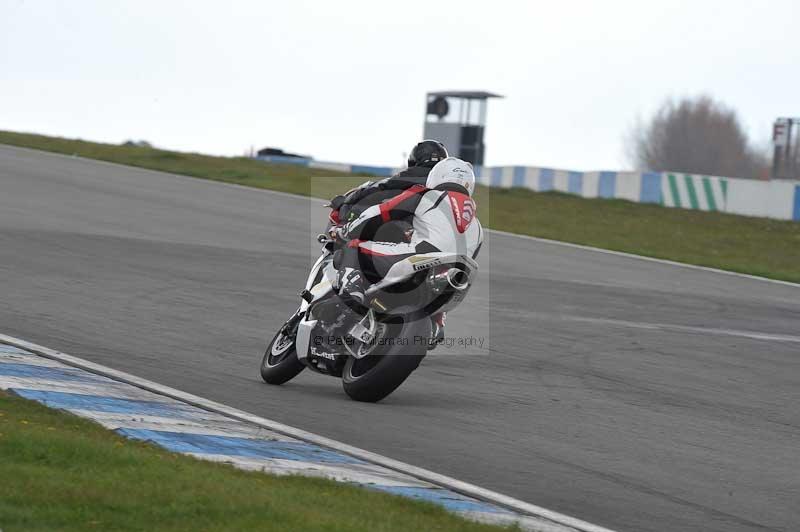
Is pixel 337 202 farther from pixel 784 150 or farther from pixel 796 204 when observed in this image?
pixel 784 150

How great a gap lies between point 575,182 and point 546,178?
146cm

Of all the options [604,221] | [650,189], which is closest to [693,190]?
[650,189]

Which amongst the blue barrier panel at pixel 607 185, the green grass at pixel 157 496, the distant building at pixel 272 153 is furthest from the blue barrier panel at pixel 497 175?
the green grass at pixel 157 496

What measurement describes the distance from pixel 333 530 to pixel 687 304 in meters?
10.5

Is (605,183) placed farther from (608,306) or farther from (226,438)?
(226,438)

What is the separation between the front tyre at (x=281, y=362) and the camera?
27.2 feet

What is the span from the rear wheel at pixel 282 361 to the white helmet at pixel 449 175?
1491 mm

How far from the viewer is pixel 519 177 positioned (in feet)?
116

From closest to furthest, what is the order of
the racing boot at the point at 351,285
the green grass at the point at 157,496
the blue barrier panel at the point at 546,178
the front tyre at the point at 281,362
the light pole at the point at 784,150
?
the green grass at the point at 157,496, the racing boot at the point at 351,285, the front tyre at the point at 281,362, the light pole at the point at 784,150, the blue barrier panel at the point at 546,178

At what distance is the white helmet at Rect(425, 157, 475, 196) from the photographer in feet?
25.0

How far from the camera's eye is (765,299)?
51.8 ft

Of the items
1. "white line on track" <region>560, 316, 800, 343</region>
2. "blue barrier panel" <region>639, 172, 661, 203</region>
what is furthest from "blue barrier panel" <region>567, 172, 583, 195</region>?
"white line on track" <region>560, 316, 800, 343</region>

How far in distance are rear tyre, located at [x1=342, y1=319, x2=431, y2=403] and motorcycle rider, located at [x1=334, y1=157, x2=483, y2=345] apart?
0.69 feet

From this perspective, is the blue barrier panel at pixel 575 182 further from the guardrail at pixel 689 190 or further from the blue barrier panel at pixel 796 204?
the blue barrier panel at pixel 796 204
